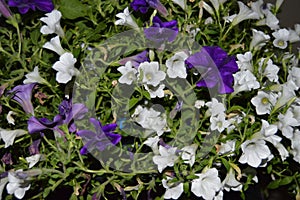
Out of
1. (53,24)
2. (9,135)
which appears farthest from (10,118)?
(53,24)

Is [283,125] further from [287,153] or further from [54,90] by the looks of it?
[54,90]

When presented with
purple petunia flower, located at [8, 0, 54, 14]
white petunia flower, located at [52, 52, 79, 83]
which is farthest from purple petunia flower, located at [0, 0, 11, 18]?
white petunia flower, located at [52, 52, 79, 83]

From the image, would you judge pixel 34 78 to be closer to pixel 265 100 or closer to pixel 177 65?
pixel 177 65

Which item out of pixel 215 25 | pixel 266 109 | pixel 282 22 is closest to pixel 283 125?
pixel 266 109

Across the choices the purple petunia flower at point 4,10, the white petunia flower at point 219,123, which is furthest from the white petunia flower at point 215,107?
the purple petunia flower at point 4,10

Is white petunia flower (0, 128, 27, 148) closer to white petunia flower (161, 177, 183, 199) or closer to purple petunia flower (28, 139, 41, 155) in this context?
purple petunia flower (28, 139, 41, 155)

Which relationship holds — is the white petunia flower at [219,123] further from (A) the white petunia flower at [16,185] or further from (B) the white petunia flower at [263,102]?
(A) the white petunia flower at [16,185]
